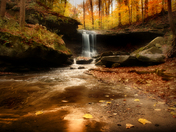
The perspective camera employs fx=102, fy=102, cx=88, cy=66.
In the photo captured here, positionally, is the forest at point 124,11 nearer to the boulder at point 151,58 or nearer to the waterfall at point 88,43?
the waterfall at point 88,43

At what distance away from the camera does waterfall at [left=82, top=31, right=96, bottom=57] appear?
2279 centimetres

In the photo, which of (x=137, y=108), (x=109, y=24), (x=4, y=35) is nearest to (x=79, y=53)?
(x=109, y=24)

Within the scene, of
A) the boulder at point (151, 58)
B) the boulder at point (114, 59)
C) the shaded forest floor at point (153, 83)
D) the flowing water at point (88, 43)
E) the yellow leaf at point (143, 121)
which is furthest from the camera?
the flowing water at point (88, 43)

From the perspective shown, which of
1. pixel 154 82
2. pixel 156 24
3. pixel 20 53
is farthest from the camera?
pixel 156 24

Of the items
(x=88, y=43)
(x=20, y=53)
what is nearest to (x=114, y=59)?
(x=20, y=53)

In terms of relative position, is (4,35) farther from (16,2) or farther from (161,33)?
(161,33)

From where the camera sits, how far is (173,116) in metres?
1.88

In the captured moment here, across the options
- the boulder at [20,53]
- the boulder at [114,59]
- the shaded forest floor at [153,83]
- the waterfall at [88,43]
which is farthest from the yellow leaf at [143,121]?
the waterfall at [88,43]

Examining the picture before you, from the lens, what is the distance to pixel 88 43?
75.9ft

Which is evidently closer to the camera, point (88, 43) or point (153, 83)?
point (153, 83)

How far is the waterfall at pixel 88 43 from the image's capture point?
22791 millimetres

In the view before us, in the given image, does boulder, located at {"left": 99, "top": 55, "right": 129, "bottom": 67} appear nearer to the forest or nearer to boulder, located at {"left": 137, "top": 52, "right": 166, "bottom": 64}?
boulder, located at {"left": 137, "top": 52, "right": 166, "bottom": 64}

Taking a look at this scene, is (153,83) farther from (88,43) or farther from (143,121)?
(88,43)

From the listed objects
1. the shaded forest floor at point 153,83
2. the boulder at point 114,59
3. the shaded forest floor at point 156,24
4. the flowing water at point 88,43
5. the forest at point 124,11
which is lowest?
the shaded forest floor at point 153,83
